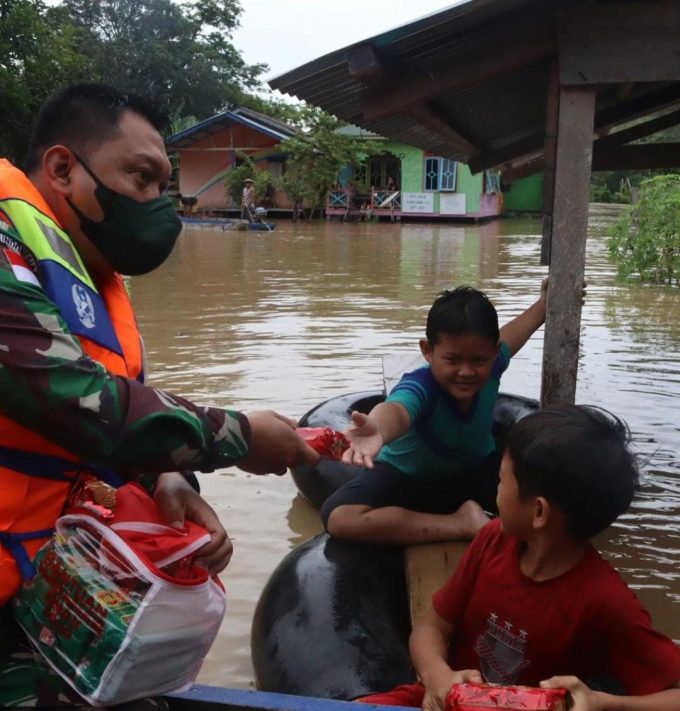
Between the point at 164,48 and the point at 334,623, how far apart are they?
43139 mm

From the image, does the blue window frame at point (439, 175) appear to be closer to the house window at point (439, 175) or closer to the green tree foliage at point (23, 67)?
the house window at point (439, 175)

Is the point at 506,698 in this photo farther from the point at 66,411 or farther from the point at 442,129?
the point at 442,129

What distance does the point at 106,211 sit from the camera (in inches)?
73.9

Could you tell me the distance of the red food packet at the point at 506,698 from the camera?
1586 mm

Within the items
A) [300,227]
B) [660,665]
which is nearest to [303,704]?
[660,665]

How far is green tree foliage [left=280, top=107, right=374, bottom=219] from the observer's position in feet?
99.9

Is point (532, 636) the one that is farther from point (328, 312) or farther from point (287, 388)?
point (328, 312)

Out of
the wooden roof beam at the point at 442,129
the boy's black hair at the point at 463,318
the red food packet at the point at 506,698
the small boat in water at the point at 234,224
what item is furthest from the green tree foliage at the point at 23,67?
the red food packet at the point at 506,698

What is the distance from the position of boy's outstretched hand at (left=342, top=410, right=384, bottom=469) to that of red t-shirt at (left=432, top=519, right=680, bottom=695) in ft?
1.34

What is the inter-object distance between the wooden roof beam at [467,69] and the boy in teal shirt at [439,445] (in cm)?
107

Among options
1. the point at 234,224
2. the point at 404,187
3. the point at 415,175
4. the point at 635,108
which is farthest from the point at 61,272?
the point at 404,187

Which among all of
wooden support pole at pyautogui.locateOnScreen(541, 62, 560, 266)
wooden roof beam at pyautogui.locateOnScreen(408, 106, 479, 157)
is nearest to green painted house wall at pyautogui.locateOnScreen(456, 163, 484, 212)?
wooden roof beam at pyautogui.locateOnScreen(408, 106, 479, 157)

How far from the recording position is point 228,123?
112 ft

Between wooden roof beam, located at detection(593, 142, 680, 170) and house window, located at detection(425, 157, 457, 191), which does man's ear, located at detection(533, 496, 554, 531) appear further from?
house window, located at detection(425, 157, 457, 191)
